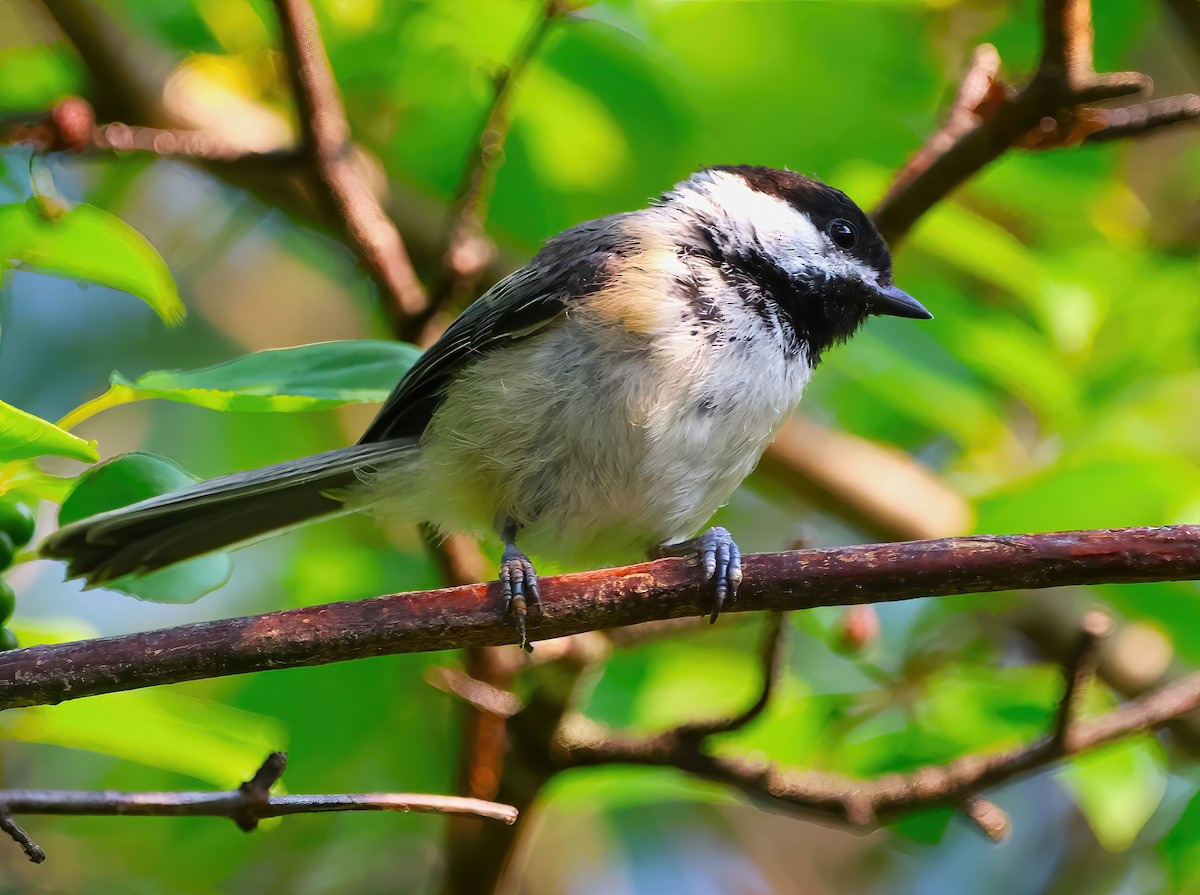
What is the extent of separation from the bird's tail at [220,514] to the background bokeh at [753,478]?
0.53 feet

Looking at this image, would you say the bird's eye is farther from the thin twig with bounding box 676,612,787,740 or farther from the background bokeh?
the thin twig with bounding box 676,612,787,740

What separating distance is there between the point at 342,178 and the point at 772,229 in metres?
0.87

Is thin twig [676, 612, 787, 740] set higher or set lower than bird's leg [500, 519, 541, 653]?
lower

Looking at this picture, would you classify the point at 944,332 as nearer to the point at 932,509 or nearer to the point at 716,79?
the point at 932,509

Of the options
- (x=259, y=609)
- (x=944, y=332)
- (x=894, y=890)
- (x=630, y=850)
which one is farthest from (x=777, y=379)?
(x=894, y=890)

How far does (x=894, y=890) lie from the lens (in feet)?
12.0

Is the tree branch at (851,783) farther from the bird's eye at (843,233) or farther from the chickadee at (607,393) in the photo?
the bird's eye at (843,233)

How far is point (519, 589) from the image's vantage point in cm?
161

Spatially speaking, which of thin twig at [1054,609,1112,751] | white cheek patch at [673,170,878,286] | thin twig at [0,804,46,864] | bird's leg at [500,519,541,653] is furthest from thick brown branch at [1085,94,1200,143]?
thin twig at [0,804,46,864]

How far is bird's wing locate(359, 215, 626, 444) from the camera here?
2193 millimetres

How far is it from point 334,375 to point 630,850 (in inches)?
84.3

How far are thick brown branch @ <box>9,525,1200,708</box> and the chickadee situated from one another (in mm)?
409

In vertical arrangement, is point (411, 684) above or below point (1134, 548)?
below

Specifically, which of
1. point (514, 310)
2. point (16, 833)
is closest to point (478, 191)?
point (514, 310)
